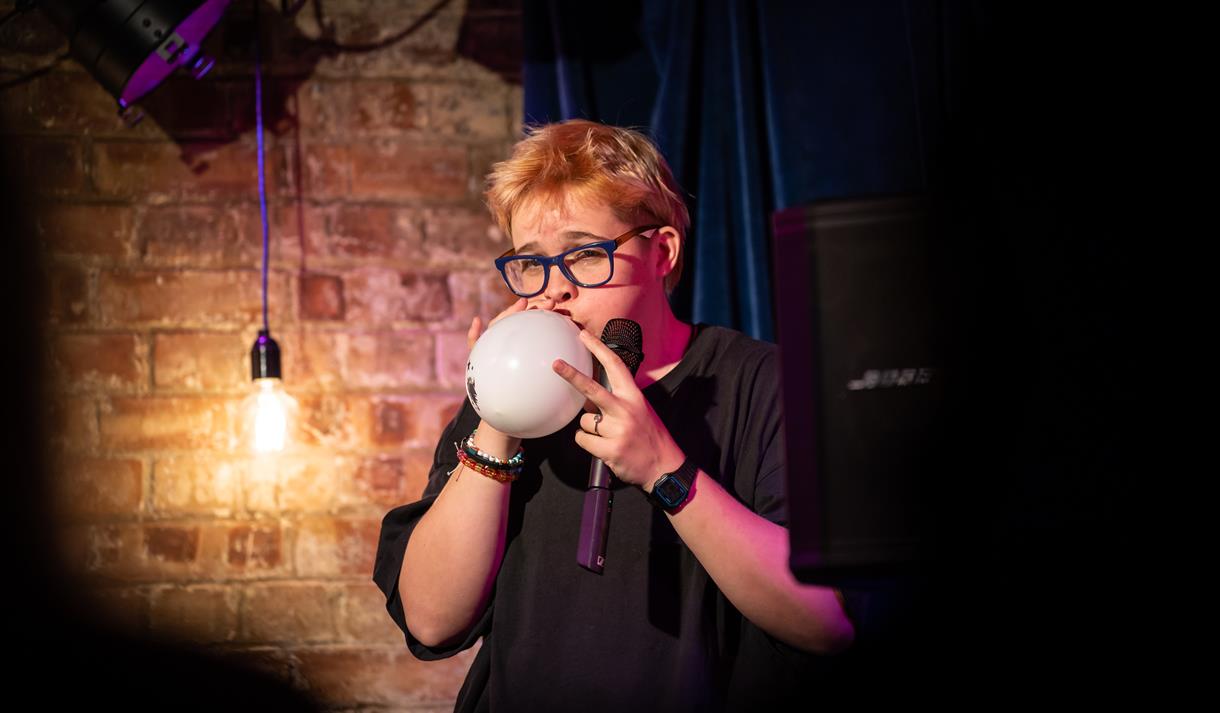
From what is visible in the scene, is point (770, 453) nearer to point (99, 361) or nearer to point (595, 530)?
point (595, 530)

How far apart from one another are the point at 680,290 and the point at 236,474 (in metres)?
1.02

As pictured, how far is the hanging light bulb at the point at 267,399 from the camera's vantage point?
1.79 metres

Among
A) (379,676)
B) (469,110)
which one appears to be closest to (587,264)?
(469,110)

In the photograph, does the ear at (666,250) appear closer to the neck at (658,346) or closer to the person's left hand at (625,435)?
the neck at (658,346)

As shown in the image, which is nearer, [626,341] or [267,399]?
[626,341]

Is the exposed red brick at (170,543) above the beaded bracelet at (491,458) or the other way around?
the other way around

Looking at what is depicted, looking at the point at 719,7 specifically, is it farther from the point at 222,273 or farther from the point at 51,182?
the point at 51,182

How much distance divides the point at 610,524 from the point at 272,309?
3.37 feet

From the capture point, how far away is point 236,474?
1924mm

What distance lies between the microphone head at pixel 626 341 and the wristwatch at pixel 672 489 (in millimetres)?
176

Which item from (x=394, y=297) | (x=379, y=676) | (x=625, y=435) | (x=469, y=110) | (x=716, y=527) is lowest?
(x=379, y=676)

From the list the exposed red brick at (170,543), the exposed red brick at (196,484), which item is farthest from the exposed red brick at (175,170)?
A: the exposed red brick at (170,543)

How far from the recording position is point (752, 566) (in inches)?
42.8

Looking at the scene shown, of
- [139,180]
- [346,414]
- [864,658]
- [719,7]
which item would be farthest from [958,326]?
[139,180]
